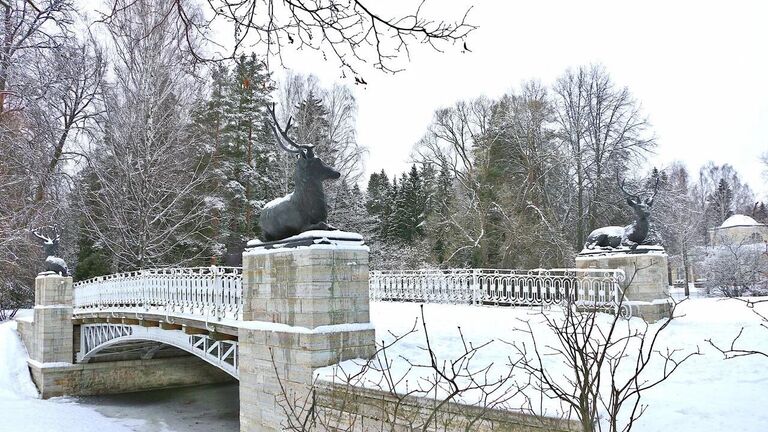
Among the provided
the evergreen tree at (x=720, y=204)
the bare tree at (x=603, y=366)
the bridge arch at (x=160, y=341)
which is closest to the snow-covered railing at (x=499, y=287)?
the bare tree at (x=603, y=366)

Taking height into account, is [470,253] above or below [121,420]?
above

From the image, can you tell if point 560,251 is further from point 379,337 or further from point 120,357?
point 120,357

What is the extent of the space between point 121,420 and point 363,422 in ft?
32.8

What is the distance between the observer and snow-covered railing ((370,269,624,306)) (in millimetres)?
11188

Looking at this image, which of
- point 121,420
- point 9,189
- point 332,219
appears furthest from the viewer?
point 332,219

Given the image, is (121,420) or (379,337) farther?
(121,420)

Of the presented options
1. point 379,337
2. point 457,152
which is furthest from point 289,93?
point 379,337

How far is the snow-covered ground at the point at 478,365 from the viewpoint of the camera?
18.2 feet

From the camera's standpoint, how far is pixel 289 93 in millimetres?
26062

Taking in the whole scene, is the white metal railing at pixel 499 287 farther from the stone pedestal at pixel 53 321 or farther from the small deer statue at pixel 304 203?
the stone pedestal at pixel 53 321

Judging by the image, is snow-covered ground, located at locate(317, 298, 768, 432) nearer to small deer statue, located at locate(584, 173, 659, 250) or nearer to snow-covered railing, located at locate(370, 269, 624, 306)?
snow-covered railing, located at locate(370, 269, 624, 306)

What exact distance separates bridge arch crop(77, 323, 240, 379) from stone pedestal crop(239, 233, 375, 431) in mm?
1010

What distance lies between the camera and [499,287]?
13.2 meters

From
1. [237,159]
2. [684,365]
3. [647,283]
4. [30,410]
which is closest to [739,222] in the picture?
[237,159]
